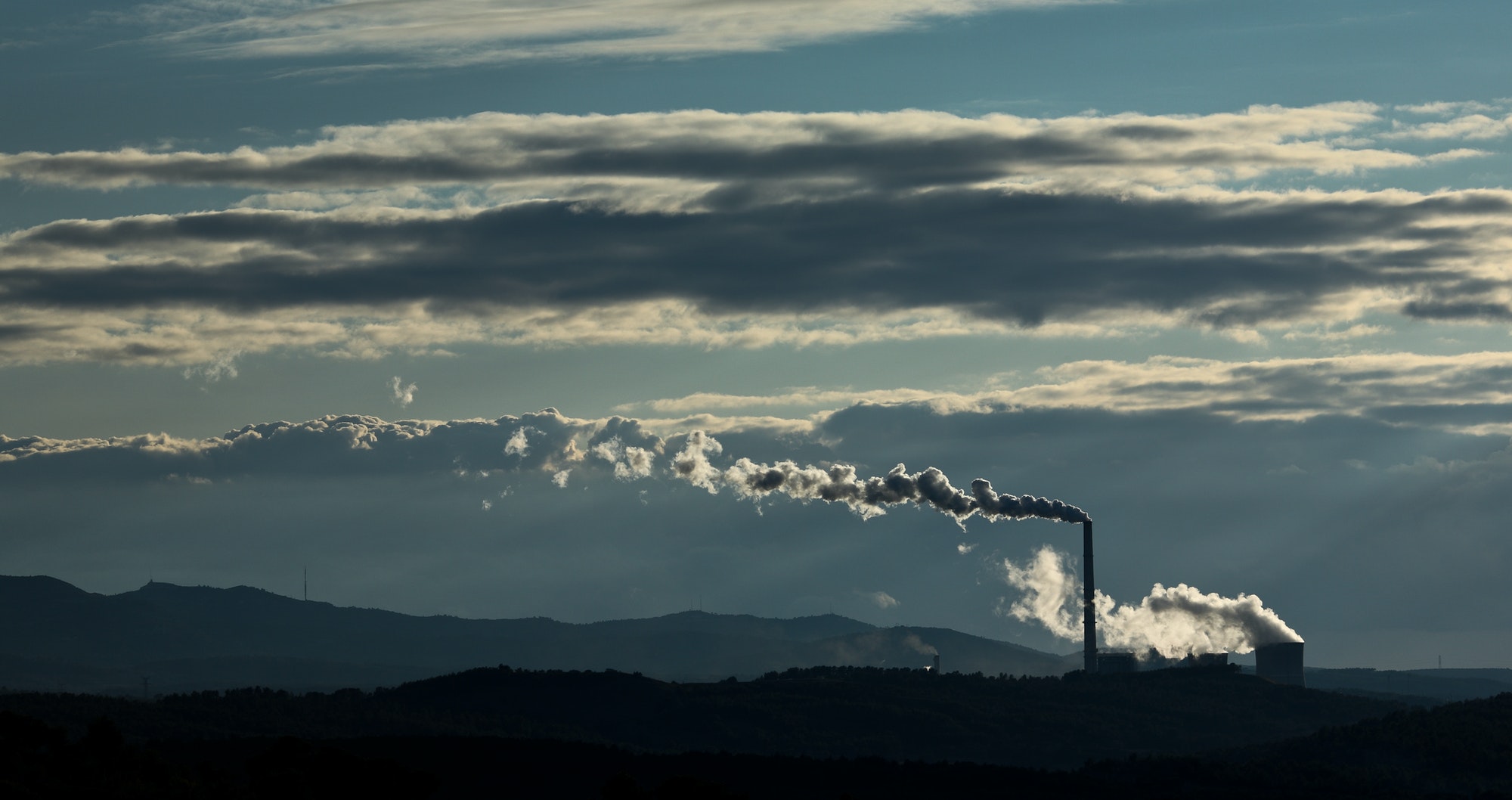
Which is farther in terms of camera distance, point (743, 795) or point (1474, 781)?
point (1474, 781)

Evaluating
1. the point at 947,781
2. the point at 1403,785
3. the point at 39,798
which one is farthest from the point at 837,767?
the point at 39,798

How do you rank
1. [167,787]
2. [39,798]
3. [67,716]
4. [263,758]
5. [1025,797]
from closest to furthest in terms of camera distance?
[39,798], [167,787], [263,758], [1025,797], [67,716]

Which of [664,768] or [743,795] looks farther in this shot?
[664,768]

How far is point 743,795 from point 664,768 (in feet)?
208

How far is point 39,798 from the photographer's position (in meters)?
97.5

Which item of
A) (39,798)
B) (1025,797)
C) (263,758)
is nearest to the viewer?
(39,798)

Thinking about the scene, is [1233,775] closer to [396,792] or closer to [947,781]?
[947,781]

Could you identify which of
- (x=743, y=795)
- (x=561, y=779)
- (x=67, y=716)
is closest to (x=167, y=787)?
(x=743, y=795)

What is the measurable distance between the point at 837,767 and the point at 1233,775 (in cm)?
3574

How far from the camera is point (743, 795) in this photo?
372 ft

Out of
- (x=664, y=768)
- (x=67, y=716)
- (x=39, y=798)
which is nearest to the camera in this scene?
(x=39, y=798)

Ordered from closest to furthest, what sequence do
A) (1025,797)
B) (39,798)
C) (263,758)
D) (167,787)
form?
(39,798), (167,787), (263,758), (1025,797)

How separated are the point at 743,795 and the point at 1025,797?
5571 cm

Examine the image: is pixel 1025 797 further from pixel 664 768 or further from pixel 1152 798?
pixel 664 768
